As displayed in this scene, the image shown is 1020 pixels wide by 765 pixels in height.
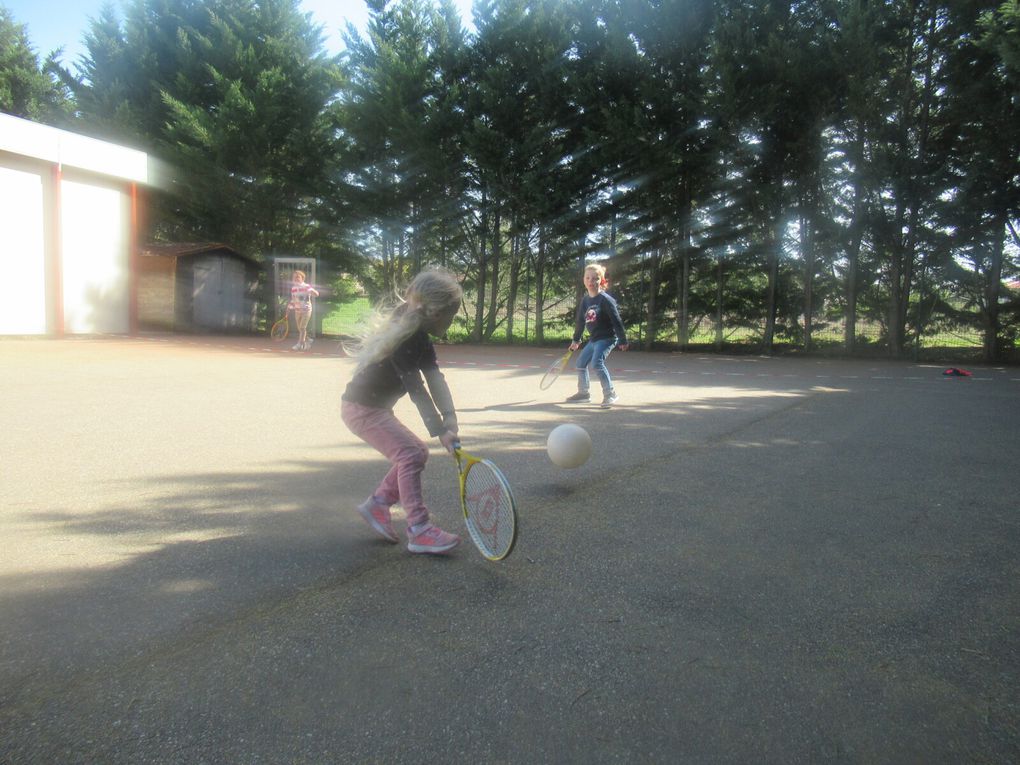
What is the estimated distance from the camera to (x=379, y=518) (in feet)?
13.4

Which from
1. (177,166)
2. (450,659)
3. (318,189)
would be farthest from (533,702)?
(177,166)

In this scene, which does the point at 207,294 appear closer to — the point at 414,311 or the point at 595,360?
the point at 595,360

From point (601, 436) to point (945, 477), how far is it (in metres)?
2.96

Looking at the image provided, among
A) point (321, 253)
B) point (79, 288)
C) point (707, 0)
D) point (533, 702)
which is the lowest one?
→ point (533, 702)

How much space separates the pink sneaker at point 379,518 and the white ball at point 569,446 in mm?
1657

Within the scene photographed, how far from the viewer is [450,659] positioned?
2713mm

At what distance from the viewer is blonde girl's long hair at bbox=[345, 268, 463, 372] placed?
3.74m

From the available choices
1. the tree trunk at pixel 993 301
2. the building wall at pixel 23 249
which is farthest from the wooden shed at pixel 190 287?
the tree trunk at pixel 993 301

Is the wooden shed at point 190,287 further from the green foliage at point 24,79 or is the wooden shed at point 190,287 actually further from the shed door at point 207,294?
the green foliage at point 24,79

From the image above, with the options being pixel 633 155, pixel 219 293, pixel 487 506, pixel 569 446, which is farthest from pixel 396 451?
pixel 219 293

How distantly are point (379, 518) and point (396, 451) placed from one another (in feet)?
1.42

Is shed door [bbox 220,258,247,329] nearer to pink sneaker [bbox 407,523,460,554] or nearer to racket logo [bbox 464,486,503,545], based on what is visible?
pink sneaker [bbox 407,523,460,554]

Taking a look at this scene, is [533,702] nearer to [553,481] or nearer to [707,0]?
[553,481]

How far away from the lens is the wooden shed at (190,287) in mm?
25594
